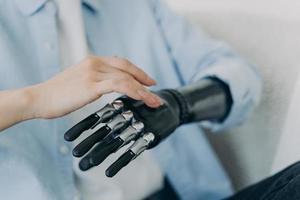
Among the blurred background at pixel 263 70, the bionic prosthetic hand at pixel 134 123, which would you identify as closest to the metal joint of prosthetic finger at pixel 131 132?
the bionic prosthetic hand at pixel 134 123

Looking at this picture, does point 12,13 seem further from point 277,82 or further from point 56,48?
point 277,82

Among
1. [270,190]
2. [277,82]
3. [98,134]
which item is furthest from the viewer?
[277,82]

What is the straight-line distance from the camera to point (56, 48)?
2.53 ft

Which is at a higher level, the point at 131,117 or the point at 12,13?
the point at 12,13

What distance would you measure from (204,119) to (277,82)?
19 cm

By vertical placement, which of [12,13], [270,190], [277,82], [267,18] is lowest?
[270,190]

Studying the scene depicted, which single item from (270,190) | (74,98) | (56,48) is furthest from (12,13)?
(270,190)

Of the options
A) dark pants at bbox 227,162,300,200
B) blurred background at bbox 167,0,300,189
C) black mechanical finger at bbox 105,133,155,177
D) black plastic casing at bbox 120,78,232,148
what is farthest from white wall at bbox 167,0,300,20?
black mechanical finger at bbox 105,133,155,177

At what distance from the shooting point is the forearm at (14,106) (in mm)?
617

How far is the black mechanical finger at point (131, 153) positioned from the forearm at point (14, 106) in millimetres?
120

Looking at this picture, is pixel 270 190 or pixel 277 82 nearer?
pixel 270 190

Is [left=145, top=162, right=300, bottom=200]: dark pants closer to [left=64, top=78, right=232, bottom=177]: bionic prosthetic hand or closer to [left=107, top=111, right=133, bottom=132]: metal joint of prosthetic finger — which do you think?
[left=64, top=78, right=232, bottom=177]: bionic prosthetic hand

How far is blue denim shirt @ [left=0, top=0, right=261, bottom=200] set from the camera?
0.73 meters

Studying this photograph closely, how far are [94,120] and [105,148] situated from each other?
0.04m
